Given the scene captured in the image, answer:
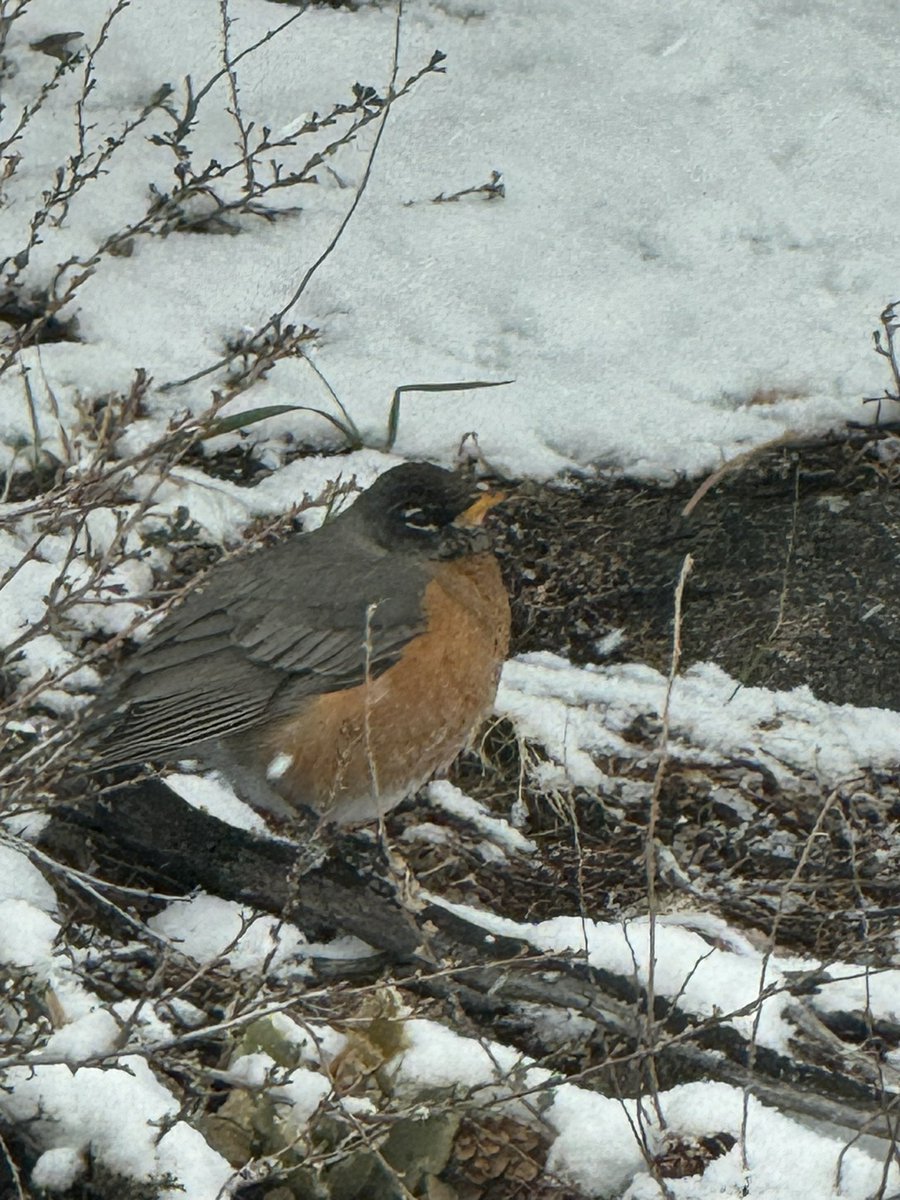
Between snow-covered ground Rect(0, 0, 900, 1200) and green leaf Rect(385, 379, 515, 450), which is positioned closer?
snow-covered ground Rect(0, 0, 900, 1200)

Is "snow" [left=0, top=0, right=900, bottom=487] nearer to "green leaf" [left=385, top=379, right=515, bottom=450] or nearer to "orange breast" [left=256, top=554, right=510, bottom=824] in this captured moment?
"green leaf" [left=385, top=379, right=515, bottom=450]

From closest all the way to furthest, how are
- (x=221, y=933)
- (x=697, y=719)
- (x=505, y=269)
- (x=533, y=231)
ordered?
1. (x=221, y=933)
2. (x=697, y=719)
3. (x=505, y=269)
4. (x=533, y=231)

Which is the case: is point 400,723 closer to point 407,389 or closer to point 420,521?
point 420,521

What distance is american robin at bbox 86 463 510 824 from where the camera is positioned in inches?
179

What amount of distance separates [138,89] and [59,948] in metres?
3.94

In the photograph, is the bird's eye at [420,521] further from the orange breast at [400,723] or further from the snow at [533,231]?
the snow at [533,231]

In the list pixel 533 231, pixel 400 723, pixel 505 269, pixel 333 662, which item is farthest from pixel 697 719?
pixel 533 231

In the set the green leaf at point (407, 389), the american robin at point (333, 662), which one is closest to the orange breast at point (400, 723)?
the american robin at point (333, 662)

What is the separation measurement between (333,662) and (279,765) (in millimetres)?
370

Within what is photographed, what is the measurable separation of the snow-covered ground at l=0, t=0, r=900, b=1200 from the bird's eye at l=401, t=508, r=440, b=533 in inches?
13.9

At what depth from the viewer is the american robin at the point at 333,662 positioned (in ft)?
14.9

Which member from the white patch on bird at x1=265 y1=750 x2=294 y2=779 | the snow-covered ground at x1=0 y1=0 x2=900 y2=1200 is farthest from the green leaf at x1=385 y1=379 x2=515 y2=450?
the white patch on bird at x1=265 y1=750 x2=294 y2=779

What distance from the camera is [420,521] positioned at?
16.9ft

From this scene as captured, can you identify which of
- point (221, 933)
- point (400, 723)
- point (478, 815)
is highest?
point (400, 723)
